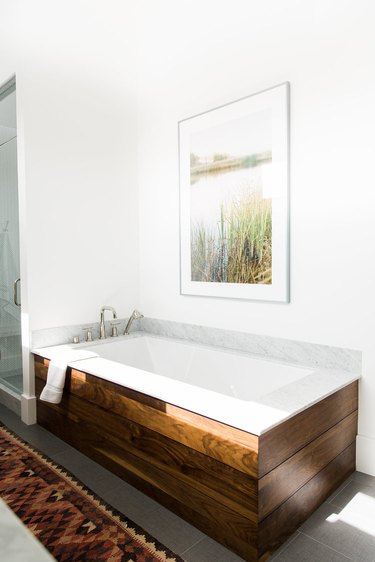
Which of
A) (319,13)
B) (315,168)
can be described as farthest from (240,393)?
(319,13)

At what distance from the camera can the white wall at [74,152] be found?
8.99 feet

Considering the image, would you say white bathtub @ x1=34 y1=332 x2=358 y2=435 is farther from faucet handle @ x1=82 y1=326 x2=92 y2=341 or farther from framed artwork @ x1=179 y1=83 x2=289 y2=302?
framed artwork @ x1=179 y1=83 x2=289 y2=302

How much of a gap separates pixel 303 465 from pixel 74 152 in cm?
259

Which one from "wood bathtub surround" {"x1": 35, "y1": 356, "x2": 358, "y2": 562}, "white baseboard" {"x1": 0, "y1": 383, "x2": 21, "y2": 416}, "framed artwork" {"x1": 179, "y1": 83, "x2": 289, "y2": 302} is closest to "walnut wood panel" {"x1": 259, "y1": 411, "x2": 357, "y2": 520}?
"wood bathtub surround" {"x1": 35, "y1": 356, "x2": 358, "y2": 562}

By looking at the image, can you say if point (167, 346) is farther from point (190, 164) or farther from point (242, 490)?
point (242, 490)

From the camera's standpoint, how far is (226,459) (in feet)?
5.20

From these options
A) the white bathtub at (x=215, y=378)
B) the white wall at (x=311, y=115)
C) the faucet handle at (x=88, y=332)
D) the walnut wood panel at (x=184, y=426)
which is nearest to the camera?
the walnut wood panel at (x=184, y=426)

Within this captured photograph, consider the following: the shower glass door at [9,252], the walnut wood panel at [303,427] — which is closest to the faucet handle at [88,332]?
the shower glass door at [9,252]

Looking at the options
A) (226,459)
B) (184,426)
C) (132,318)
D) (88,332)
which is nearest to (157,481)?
(184,426)

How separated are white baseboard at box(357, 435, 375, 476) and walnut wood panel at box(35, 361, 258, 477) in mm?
1017

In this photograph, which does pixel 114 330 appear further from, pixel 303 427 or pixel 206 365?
pixel 303 427

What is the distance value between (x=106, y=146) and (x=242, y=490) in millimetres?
2708

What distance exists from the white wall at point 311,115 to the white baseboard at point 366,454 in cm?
1

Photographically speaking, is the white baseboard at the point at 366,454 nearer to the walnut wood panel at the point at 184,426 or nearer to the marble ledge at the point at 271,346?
the marble ledge at the point at 271,346
